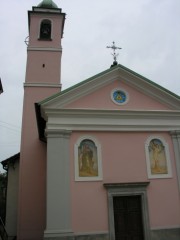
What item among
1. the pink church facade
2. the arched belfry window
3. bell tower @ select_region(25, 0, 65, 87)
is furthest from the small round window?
the arched belfry window

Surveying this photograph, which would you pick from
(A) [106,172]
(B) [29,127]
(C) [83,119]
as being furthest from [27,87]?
(A) [106,172]

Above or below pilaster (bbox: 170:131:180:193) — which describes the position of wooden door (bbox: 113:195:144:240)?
below

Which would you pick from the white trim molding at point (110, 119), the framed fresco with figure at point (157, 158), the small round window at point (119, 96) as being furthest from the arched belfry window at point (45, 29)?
the framed fresco with figure at point (157, 158)

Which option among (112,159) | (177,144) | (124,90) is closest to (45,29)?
(124,90)

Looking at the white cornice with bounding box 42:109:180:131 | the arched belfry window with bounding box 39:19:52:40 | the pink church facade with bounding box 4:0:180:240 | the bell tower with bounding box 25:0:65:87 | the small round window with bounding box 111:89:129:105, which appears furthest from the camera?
the arched belfry window with bounding box 39:19:52:40

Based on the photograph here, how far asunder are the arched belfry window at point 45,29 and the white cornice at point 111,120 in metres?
8.21

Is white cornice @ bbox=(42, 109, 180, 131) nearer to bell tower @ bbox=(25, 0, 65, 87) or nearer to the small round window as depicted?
the small round window

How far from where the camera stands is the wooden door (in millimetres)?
9641

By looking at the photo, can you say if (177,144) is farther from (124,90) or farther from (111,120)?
(124,90)

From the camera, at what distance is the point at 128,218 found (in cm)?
984

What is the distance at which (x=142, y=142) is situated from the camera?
10789 mm

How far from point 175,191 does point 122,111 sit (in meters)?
3.58

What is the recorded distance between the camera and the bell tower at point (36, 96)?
1319cm

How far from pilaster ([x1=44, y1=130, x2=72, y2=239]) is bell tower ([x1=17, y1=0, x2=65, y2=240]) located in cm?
433
